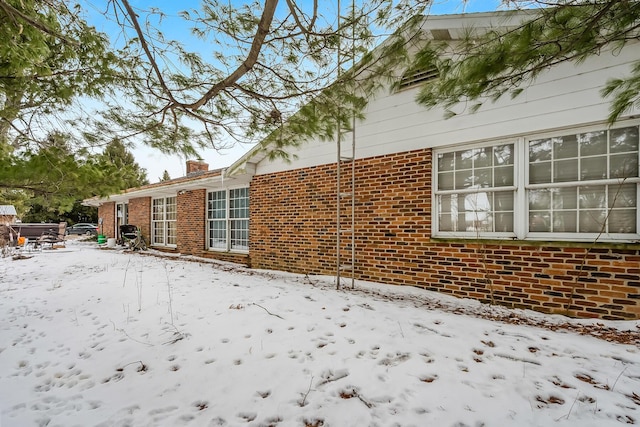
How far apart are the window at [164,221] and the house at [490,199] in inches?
272

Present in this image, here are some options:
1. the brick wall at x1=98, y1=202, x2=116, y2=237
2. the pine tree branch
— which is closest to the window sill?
the pine tree branch

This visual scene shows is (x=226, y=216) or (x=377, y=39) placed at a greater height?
(x=377, y=39)

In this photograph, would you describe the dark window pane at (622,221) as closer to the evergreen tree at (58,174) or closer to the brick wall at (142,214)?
the evergreen tree at (58,174)

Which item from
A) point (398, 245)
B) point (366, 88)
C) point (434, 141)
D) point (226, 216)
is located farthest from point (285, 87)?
point (226, 216)

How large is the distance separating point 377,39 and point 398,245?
138 inches

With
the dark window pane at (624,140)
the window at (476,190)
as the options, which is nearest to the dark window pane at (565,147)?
the dark window pane at (624,140)

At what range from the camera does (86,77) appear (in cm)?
356

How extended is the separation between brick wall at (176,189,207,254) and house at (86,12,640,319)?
13.6 ft

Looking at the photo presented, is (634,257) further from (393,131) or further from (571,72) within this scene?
(393,131)

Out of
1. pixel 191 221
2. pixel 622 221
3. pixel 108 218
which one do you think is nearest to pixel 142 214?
pixel 191 221

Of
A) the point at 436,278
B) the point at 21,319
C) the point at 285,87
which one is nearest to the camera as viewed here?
the point at 285,87

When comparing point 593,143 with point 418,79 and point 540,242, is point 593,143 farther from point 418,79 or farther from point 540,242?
point 418,79

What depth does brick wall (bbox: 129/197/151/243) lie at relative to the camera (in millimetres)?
13266

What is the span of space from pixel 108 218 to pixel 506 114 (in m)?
19.9
